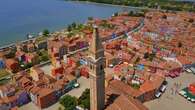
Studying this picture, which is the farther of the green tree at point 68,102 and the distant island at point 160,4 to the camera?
the distant island at point 160,4

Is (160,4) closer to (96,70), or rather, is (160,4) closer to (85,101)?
(85,101)

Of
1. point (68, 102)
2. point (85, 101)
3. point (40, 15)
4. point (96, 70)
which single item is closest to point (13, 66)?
point (68, 102)

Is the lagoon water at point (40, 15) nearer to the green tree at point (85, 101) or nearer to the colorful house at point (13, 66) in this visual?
the colorful house at point (13, 66)

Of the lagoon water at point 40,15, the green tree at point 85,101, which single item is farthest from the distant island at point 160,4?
the green tree at point 85,101

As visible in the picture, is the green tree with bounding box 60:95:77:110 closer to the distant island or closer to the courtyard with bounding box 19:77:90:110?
the courtyard with bounding box 19:77:90:110

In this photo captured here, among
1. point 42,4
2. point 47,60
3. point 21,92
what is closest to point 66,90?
point 21,92

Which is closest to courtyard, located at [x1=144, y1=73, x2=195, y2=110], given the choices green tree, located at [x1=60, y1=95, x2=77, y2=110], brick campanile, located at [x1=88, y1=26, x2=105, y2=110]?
green tree, located at [x1=60, y1=95, x2=77, y2=110]
